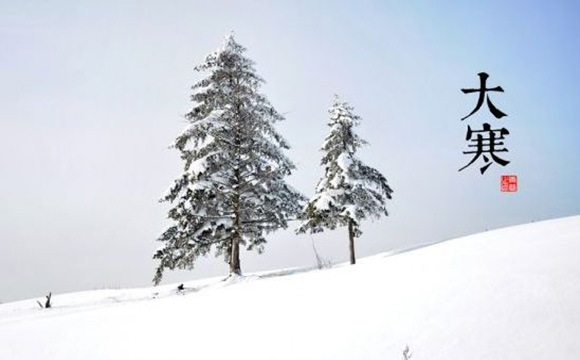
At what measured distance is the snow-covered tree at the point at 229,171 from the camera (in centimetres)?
1788

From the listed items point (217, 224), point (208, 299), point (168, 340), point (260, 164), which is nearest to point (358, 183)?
point (260, 164)

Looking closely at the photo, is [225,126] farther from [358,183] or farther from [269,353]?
[269,353]

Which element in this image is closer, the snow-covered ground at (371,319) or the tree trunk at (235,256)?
the snow-covered ground at (371,319)

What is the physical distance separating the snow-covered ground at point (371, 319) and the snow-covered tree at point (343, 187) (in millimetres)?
13587

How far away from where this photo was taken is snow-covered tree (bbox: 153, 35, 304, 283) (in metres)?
17.9

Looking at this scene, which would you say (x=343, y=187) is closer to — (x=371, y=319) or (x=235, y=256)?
(x=235, y=256)

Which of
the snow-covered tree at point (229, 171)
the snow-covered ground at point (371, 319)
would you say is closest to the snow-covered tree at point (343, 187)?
the snow-covered tree at point (229, 171)

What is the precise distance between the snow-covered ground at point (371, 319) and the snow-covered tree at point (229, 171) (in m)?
10.8

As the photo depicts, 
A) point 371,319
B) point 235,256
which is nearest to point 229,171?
point 235,256

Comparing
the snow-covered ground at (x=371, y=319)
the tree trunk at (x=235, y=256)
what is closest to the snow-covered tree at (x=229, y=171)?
the tree trunk at (x=235, y=256)

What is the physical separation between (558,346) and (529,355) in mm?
323

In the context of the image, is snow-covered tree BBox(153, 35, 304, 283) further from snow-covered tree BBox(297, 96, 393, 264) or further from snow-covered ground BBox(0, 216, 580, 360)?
snow-covered ground BBox(0, 216, 580, 360)

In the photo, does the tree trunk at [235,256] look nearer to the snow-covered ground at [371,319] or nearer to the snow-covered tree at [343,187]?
the snow-covered tree at [343,187]

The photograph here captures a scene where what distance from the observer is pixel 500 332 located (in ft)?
14.0
